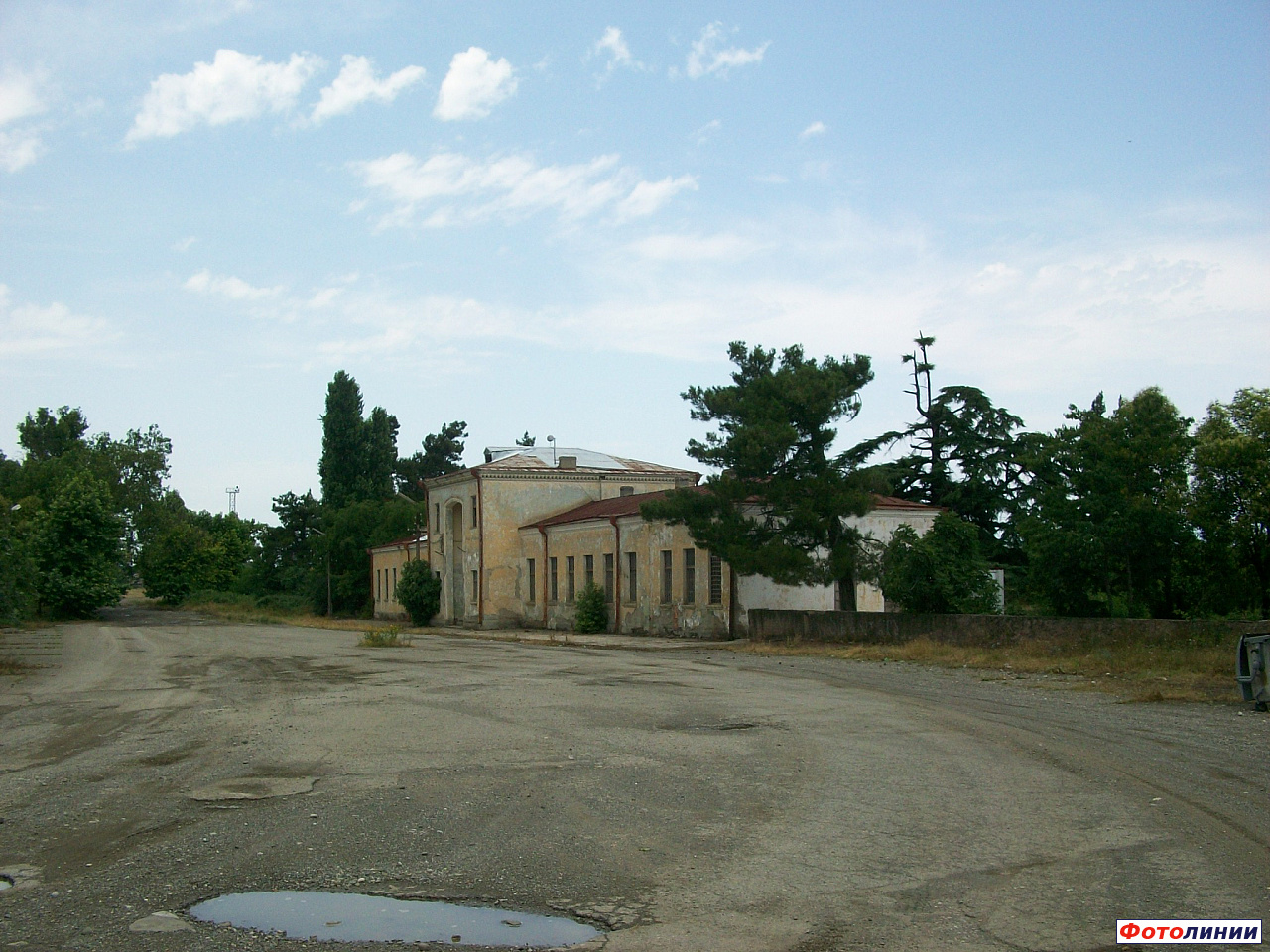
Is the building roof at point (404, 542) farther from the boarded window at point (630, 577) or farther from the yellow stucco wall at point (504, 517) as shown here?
the boarded window at point (630, 577)

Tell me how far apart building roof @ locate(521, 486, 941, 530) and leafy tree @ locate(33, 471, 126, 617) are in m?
25.2

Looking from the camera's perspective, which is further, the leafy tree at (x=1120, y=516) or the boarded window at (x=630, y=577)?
the boarded window at (x=630, y=577)

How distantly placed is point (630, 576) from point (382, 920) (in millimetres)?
38114

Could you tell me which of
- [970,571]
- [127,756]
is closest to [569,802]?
[127,756]

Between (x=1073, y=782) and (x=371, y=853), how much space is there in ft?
19.0

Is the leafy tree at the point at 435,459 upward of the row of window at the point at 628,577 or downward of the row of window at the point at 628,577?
upward

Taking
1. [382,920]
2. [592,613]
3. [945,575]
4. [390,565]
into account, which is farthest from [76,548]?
[382,920]

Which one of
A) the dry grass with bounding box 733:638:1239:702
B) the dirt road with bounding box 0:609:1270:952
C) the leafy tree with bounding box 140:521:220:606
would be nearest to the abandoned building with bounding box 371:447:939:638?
the dry grass with bounding box 733:638:1239:702

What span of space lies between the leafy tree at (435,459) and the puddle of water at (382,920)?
101415 mm

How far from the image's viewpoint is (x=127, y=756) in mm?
10883

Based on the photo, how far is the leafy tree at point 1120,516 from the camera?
126 feet

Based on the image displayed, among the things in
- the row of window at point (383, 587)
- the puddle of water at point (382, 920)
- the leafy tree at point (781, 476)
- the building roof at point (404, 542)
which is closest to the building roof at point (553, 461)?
the building roof at point (404, 542)

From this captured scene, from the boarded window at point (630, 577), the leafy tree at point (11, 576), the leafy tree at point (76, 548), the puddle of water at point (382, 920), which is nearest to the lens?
the puddle of water at point (382, 920)

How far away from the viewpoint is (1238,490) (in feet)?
111
